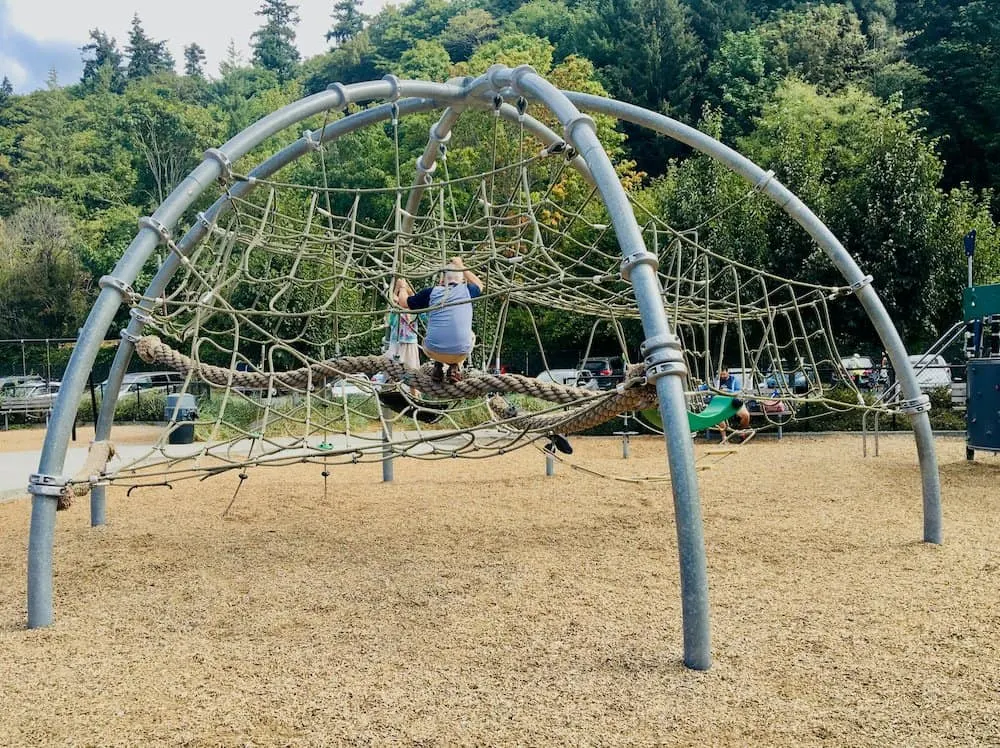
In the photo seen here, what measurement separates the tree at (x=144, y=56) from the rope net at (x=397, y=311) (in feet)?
168

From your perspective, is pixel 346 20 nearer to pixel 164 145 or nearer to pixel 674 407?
pixel 164 145

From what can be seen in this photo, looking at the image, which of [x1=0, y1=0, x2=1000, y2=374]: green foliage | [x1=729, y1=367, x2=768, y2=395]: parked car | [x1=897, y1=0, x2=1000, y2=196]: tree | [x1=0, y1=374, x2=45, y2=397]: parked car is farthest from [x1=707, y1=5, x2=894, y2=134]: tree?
[x1=729, y1=367, x2=768, y2=395]: parked car

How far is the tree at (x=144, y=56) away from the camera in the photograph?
77.4 meters

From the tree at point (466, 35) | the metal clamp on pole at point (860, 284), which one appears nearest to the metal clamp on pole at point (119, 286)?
the metal clamp on pole at point (860, 284)

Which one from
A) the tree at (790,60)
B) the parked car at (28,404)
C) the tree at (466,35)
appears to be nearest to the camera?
the parked car at (28,404)

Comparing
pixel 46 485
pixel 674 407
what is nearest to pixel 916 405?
pixel 674 407

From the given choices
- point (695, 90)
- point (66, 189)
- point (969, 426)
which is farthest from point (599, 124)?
point (66, 189)

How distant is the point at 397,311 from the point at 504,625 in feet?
5.35

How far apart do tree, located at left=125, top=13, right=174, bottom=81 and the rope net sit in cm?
5110

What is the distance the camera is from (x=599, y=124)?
23984 millimetres

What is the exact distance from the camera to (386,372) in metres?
6.27

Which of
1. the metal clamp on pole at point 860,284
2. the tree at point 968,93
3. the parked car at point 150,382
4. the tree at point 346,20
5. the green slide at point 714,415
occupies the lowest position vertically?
the green slide at point 714,415

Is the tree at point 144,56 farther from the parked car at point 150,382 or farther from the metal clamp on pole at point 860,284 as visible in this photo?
the metal clamp on pole at point 860,284

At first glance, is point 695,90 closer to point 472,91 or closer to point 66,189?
point 66,189
